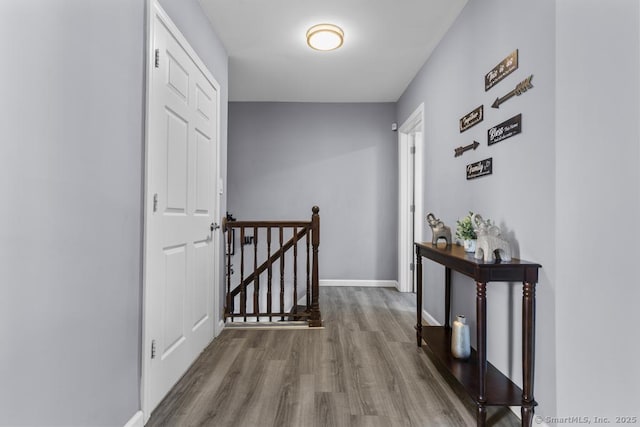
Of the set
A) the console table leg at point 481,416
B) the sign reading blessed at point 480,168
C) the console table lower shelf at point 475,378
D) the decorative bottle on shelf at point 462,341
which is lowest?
the console table leg at point 481,416

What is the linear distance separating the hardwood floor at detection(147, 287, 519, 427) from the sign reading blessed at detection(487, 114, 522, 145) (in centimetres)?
143

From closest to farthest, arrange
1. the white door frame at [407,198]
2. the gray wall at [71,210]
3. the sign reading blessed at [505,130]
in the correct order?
the gray wall at [71,210] → the sign reading blessed at [505,130] → the white door frame at [407,198]

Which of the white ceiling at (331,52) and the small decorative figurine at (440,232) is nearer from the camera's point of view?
the small decorative figurine at (440,232)

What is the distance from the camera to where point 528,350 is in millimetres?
1574

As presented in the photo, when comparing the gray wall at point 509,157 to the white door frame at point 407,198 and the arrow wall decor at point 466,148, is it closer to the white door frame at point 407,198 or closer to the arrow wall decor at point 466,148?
the arrow wall decor at point 466,148

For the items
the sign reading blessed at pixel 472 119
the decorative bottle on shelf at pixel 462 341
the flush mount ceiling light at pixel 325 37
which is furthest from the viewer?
the flush mount ceiling light at pixel 325 37

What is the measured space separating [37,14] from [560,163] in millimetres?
1925

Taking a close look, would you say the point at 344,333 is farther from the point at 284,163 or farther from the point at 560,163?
the point at 284,163

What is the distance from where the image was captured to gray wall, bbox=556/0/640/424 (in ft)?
4.11

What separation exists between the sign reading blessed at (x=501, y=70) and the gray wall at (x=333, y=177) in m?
2.75

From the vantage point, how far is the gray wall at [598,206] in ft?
4.11

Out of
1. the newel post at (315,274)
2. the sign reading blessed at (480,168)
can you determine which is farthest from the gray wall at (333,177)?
the sign reading blessed at (480,168)

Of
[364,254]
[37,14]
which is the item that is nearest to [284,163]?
[364,254]

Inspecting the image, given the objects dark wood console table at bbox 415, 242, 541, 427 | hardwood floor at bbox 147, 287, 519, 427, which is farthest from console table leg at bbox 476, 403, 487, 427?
hardwood floor at bbox 147, 287, 519, 427
